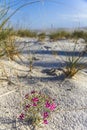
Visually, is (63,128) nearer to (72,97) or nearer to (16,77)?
(72,97)

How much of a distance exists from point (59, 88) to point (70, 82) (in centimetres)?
23

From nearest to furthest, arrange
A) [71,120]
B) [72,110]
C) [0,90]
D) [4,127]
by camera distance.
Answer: [4,127] < [71,120] < [72,110] < [0,90]

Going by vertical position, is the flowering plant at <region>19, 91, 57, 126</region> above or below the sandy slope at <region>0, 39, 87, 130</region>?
above

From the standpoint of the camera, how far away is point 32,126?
2.40m

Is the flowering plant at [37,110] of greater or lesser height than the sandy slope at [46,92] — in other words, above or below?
above

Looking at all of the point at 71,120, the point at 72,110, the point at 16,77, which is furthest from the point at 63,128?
the point at 16,77

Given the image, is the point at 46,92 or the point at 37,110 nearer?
the point at 37,110

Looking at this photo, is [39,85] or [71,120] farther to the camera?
[39,85]

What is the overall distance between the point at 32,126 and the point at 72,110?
48 cm

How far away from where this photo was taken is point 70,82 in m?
3.34

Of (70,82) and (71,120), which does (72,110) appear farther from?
(70,82)

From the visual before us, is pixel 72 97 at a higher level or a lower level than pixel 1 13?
lower

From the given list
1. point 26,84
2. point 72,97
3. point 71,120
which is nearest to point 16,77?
point 26,84

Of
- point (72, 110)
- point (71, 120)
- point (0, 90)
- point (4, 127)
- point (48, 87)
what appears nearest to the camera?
point (4, 127)
